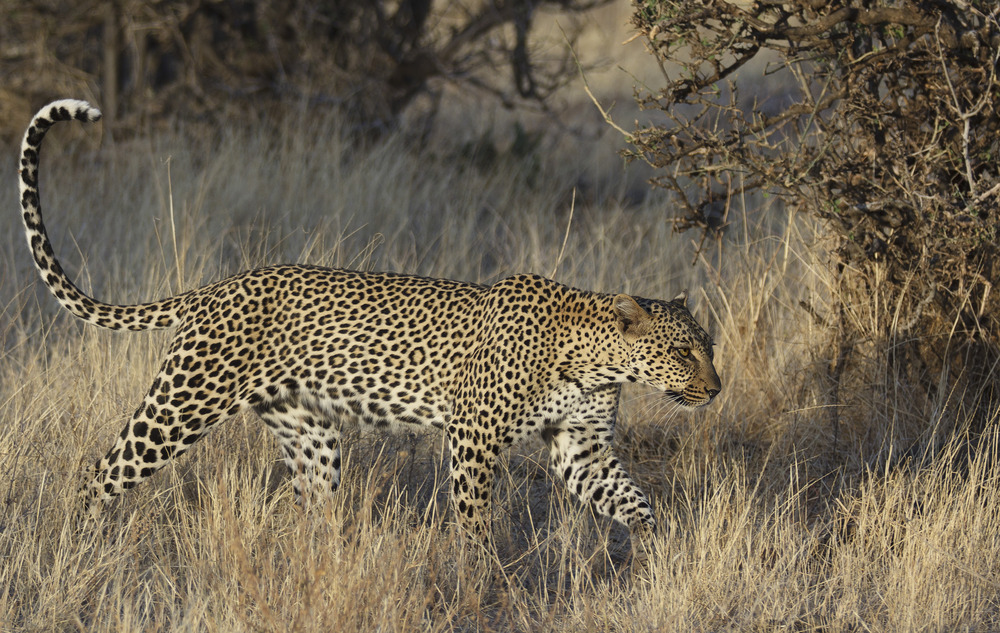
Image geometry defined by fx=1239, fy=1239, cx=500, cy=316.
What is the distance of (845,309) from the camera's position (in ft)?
21.5

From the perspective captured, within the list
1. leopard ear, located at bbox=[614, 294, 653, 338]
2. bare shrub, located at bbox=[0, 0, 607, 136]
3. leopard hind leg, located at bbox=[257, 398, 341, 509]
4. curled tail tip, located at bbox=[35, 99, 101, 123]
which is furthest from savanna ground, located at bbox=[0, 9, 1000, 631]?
bare shrub, located at bbox=[0, 0, 607, 136]

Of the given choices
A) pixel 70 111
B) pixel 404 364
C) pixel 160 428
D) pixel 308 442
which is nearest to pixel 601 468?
pixel 404 364

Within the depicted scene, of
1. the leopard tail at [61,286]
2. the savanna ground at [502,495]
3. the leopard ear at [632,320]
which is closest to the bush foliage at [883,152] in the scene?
the savanna ground at [502,495]

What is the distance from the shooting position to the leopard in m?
4.95

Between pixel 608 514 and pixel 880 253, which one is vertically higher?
pixel 880 253

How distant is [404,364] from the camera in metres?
5.18

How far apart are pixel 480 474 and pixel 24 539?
1745 mm

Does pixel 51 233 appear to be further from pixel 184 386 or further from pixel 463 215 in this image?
pixel 184 386

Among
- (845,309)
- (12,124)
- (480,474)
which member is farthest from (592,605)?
(12,124)

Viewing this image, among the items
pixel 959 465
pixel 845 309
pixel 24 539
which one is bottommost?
pixel 24 539

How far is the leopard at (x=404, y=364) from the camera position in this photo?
4.95m

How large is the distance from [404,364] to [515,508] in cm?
112

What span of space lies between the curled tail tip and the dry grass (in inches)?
56.0

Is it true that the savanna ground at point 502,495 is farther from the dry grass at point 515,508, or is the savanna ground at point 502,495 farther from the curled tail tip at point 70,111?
the curled tail tip at point 70,111
